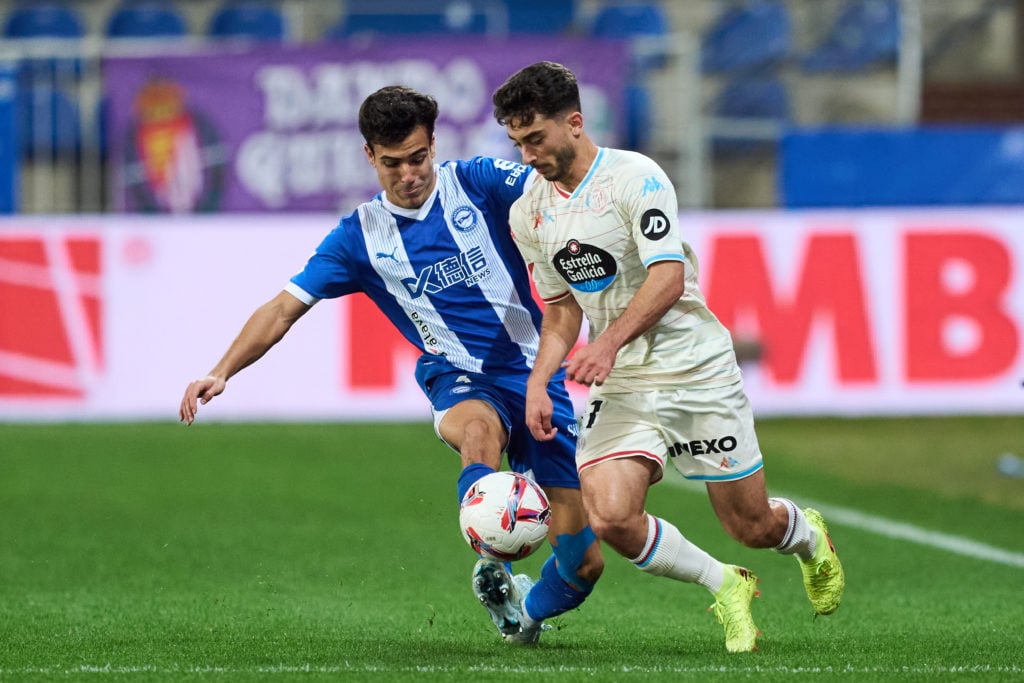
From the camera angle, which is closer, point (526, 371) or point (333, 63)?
point (526, 371)

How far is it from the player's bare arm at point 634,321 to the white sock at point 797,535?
93cm

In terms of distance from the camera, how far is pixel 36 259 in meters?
14.2

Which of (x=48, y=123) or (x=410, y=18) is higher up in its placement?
(x=410, y=18)

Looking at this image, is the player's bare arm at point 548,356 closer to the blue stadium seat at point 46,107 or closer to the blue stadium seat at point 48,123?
the blue stadium seat at point 46,107

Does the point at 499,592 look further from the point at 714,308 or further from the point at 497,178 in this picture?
the point at 714,308

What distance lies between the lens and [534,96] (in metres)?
5.56

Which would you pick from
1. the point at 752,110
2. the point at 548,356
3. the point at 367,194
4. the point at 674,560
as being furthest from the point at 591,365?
the point at 752,110

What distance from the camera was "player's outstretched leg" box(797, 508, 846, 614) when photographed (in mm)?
6270

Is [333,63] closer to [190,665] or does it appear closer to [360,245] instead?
[360,245]

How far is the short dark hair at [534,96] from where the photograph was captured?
5.57 m

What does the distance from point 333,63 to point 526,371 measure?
29.1 ft

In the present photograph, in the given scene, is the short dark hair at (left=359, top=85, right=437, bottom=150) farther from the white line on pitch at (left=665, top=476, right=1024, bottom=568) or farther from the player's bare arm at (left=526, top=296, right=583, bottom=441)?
the white line on pitch at (left=665, top=476, right=1024, bottom=568)

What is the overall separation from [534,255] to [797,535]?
1.38 meters

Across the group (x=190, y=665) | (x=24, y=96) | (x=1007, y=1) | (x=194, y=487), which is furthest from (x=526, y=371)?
(x=1007, y=1)
